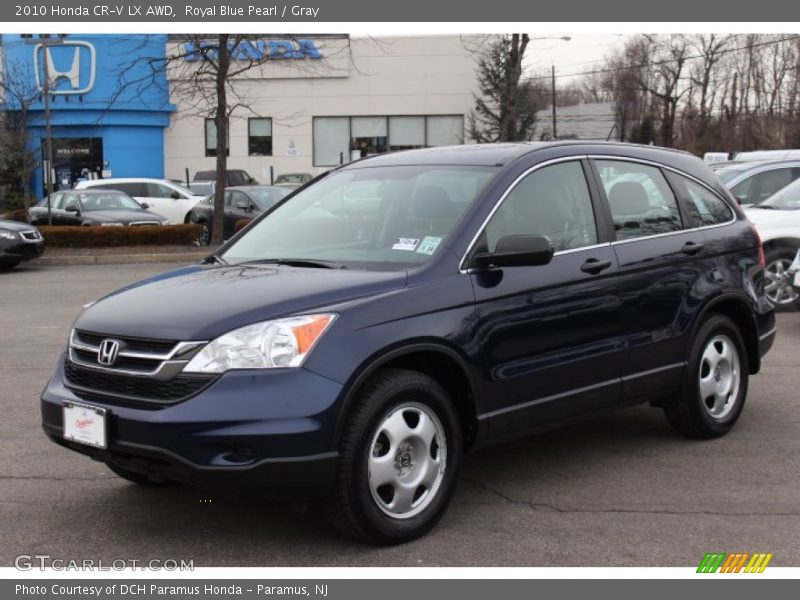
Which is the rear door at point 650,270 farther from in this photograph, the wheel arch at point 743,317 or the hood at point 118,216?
the hood at point 118,216

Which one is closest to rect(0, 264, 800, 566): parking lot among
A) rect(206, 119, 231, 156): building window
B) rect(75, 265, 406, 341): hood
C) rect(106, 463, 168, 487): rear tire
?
rect(106, 463, 168, 487): rear tire

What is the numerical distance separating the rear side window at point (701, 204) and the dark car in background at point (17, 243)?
15.2 metres

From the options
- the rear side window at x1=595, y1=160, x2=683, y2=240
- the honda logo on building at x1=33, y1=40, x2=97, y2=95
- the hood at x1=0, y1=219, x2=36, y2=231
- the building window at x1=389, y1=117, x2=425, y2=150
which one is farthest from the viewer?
the building window at x1=389, y1=117, x2=425, y2=150

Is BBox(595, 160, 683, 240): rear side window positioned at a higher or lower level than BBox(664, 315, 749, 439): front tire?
higher

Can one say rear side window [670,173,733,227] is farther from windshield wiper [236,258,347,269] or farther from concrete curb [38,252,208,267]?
concrete curb [38,252,208,267]

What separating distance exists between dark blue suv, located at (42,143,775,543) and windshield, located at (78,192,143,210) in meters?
19.4

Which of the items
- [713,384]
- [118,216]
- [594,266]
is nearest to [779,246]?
[713,384]

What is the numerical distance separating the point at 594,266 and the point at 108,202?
20849mm

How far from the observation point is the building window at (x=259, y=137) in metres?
46.6

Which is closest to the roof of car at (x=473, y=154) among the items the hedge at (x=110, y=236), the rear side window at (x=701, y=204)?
the rear side window at (x=701, y=204)

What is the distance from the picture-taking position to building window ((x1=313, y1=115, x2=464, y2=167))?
45.0 m

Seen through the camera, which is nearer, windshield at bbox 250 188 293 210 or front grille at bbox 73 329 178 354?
front grille at bbox 73 329 178 354

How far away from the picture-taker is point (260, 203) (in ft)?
78.9

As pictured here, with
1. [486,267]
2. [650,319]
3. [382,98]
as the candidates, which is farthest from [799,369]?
[382,98]
